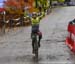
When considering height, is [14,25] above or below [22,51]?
below

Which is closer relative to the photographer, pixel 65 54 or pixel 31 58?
pixel 31 58

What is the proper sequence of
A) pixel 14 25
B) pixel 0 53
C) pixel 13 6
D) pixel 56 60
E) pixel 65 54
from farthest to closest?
1. pixel 13 6
2. pixel 14 25
3. pixel 0 53
4. pixel 65 54
5. pixel 56 60

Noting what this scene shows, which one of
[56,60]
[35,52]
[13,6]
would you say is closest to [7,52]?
[35,52]

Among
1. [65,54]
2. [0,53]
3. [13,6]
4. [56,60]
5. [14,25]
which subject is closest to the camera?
[56,60]

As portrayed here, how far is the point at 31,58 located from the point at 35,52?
0.33 meters

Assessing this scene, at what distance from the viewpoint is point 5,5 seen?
35.6m

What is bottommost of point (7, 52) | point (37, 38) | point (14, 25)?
point (14, 25)

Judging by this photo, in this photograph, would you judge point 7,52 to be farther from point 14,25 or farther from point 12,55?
point 14,25

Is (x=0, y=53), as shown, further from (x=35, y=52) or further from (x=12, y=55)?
(x=35, y=52)

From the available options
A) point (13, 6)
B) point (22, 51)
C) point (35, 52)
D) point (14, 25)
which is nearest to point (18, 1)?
point (13, 6)

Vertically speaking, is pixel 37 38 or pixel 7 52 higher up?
pixel 37 38

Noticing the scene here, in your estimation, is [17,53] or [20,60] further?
[17,53]

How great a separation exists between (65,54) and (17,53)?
2.29 meters

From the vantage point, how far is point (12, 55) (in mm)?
15555
